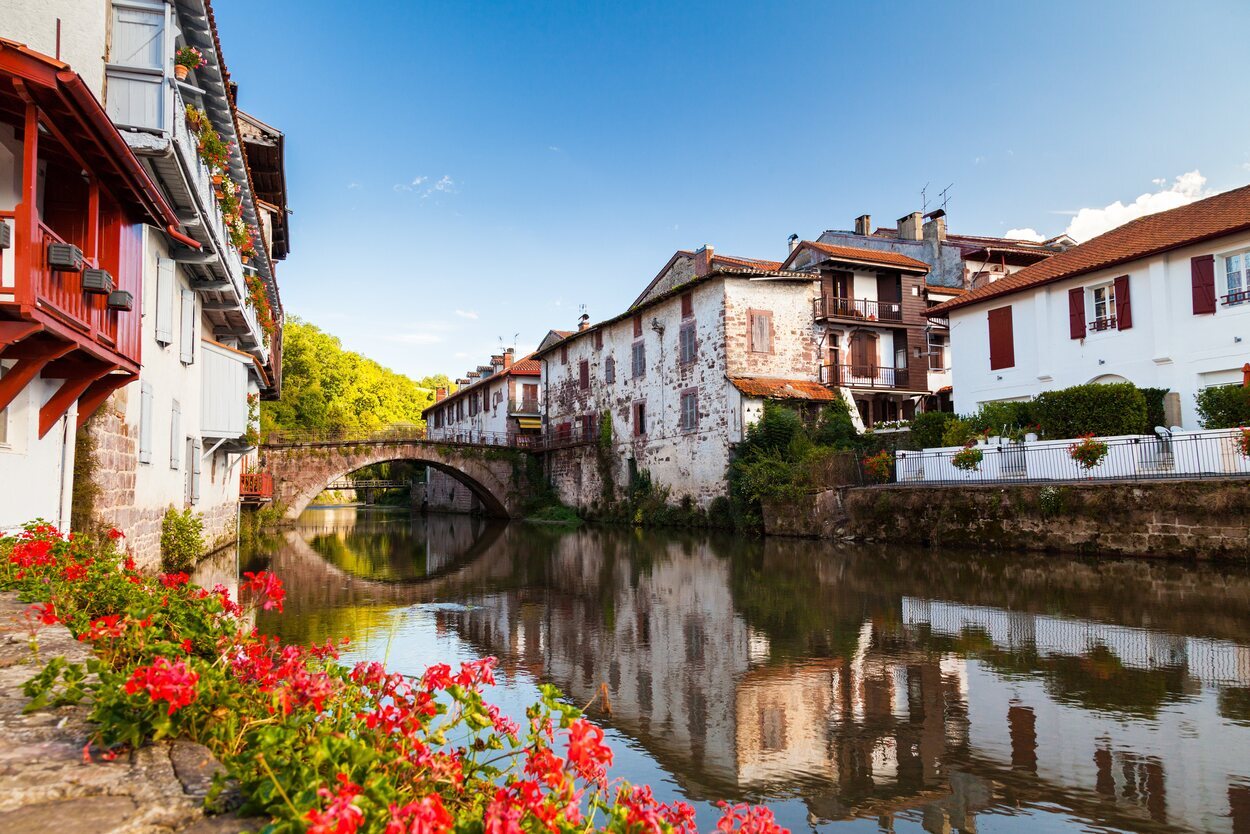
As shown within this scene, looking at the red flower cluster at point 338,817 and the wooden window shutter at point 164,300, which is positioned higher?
the wooden window shutter at point 164,300

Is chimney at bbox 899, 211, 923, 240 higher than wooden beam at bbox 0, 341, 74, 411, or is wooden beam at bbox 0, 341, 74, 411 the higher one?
chimney at bbox 899, 211, 923, 240

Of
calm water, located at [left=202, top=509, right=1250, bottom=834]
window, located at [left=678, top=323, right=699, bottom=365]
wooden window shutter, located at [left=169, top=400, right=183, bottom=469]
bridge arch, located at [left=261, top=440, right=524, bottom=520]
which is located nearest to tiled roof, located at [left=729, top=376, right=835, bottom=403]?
window, located at [left=678, top=323, right=699, bottom=365]

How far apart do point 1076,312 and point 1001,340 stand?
2428mm

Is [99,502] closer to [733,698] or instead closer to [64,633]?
[64,633]

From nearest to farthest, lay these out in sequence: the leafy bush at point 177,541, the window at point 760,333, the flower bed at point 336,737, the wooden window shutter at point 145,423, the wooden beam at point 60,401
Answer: the flower bed at point 336,737 < the wooden beam at point 60,401 < the wooden window shutter at point 145,423 < the leafy bush at point 177,541 < the window at point 760,333

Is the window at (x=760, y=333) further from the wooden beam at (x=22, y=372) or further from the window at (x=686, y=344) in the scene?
the wooden beam at (x=22, y=372)

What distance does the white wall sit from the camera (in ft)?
64.8

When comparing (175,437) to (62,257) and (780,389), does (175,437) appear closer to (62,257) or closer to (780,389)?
(62,257)

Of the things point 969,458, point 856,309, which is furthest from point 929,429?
point 856,309

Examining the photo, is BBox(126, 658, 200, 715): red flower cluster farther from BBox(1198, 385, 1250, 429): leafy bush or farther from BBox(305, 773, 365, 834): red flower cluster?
BBox(1198, 385, 1250, 429): leafy bush

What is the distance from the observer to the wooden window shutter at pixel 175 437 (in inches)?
551

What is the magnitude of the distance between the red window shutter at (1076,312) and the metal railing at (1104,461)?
5385 millimetres

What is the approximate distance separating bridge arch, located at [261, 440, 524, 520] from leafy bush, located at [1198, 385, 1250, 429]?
28528 mm

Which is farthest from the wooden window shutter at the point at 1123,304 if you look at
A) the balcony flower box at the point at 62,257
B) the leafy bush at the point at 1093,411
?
the balcony flower box at the point at 62,257
